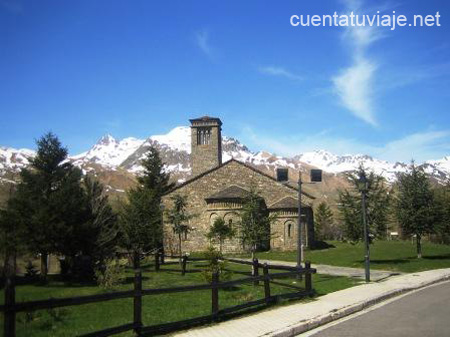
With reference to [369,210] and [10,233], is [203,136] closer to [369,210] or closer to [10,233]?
[369,210]

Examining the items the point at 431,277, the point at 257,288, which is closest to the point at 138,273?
the point at 257,288

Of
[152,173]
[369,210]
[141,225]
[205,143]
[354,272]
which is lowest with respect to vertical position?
[354,272]

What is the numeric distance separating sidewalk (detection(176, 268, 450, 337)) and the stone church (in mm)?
26612

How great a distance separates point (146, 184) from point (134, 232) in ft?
92.2

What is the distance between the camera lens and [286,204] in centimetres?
4606

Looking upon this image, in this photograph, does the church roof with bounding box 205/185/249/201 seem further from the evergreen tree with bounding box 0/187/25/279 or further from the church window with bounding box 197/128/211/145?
the evergreen tree with bounding box 0/187/25/279

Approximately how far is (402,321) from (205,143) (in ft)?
162

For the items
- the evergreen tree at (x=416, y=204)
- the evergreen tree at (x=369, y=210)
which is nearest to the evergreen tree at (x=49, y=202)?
the evergreen tree at (x=369, y=210)

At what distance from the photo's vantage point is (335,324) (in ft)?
38.4

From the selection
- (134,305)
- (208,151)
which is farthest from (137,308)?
(208,151)

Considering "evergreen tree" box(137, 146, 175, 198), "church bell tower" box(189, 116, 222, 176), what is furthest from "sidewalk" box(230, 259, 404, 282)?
"evergreen tree" box(137, 146, 175, 198)

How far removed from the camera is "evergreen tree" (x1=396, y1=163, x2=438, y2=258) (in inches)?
1312

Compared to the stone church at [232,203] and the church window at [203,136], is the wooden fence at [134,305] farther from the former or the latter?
the church window at [203,136]

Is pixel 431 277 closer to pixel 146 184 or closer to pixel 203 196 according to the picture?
pixel 203 196
